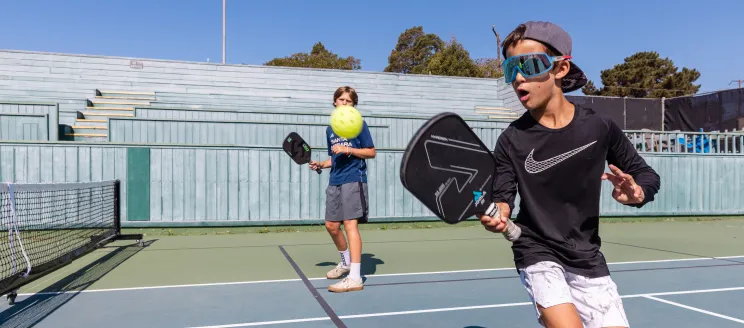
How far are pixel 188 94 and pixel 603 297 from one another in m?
17.1

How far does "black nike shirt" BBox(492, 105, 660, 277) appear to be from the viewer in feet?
8.18

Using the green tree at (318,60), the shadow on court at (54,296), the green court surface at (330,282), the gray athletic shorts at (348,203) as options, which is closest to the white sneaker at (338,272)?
the green court surface at (330,282)

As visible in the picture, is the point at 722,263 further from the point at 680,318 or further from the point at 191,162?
the point at 191,162

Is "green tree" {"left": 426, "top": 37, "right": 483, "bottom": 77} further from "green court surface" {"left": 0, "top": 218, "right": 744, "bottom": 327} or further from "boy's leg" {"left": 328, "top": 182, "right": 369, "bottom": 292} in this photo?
"boy's leg" {"left": 328, "top": 182, "right": 369, "bottom": 292}

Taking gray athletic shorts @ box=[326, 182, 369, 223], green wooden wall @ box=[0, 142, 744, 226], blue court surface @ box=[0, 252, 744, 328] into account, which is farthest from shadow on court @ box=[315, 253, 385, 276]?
green wooden wall @ box=[0, 142, 744, 226]

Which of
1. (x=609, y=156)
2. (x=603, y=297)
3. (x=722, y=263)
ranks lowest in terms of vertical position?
(x=722, y=263)

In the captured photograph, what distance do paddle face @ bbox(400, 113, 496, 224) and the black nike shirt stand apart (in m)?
0.27

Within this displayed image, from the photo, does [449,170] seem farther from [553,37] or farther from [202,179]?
[202,179]

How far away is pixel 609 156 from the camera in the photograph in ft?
8.93

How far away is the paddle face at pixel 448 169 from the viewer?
202 cm

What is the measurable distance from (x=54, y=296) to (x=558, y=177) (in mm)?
4845

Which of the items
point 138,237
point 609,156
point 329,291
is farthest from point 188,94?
point 609,156

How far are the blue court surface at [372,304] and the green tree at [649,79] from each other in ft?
218

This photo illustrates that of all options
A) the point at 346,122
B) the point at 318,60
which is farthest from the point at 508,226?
the point at 318,60
